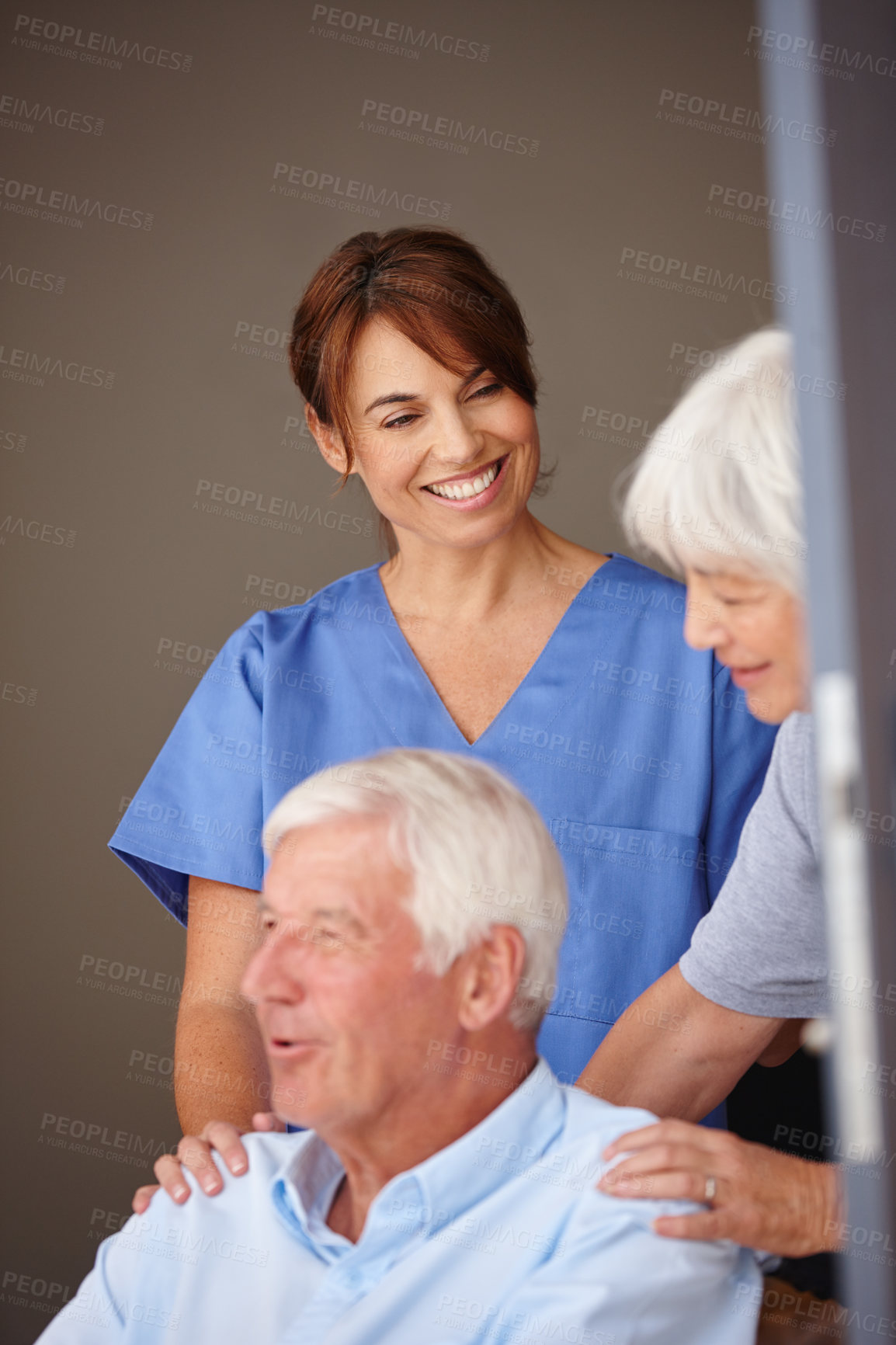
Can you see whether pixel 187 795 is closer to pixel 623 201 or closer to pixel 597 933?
pixel 597 933

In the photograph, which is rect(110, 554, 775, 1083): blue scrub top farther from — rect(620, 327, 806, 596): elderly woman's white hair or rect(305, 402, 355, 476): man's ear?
rect(620, 327, 806, 596): elderly woman's white hair

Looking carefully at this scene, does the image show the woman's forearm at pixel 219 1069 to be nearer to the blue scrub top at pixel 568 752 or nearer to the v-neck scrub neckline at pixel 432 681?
the blue scrub top at pixel 568 752

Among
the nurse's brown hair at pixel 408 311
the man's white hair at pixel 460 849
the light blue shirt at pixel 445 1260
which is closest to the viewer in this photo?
the light blue shirt at pixel 445 1260

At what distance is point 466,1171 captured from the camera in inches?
34.6

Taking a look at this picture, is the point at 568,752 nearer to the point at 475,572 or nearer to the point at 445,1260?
the point at 475,572

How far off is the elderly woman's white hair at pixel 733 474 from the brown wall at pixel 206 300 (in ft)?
3.12

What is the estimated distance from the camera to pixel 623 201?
194cm

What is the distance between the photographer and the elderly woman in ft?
2.77

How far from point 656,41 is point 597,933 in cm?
145

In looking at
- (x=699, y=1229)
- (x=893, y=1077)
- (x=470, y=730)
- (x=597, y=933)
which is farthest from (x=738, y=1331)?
(x=470, y=730)

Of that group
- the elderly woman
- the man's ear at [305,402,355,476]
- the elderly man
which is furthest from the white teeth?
the elderly man

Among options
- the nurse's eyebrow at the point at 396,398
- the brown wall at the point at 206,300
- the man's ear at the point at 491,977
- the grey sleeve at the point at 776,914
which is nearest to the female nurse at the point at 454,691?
the nurse's eyebrow at the point at 396,398

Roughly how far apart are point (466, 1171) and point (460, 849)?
0.23m

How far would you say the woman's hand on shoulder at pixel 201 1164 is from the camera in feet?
3.19
